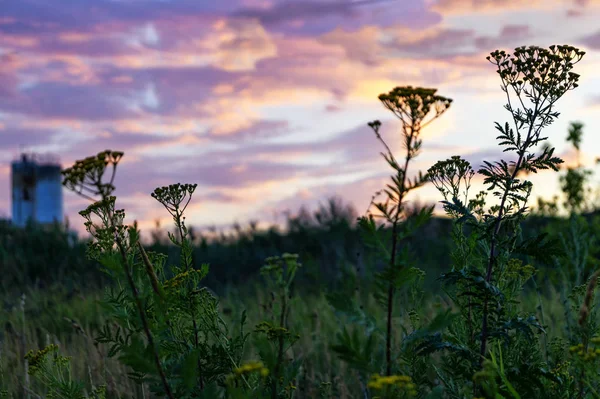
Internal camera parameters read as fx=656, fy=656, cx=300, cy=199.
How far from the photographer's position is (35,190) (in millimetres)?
42781

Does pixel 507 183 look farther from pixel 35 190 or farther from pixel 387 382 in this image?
pixel 35 190

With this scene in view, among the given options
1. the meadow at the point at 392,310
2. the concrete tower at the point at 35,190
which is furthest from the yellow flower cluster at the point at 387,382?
the concrete tower at the point at 35,190

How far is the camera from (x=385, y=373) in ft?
8.20

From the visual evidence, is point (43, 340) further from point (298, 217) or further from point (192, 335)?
point (298, 217)

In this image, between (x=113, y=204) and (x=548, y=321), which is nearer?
(x=113, y=204)

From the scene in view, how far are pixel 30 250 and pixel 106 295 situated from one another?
36.7ft

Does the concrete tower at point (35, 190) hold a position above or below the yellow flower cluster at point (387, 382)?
above

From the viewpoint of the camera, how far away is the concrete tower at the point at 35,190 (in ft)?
139

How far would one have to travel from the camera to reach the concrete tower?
42.5 meters

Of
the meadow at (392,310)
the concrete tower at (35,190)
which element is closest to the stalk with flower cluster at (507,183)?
the meadow at (392,310)

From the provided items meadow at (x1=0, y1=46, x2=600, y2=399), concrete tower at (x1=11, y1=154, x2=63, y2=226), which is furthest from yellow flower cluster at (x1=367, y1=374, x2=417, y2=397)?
concrete tower at (x1=11, y1=154, x2=63, y2=226)

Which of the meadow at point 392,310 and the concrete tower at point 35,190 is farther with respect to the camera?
the concrete tower at point 35,190

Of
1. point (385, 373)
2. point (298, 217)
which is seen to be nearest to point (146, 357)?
point (385, 373)

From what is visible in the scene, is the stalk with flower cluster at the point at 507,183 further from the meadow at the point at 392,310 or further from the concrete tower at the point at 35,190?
the concrete tower at the point at 35,190
